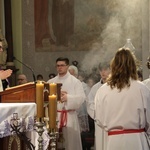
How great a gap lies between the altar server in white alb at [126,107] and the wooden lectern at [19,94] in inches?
28.7

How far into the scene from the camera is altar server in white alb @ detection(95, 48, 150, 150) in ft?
15.5

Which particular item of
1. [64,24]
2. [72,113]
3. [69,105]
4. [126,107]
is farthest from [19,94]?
[64,24]

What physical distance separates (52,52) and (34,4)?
1234mm

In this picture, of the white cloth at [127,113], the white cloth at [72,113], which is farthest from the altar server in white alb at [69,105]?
the white cloth at [127,113]

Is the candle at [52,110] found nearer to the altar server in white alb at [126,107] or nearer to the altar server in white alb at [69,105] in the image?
the altar server in white alb at [126,107]

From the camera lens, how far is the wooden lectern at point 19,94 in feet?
15.2

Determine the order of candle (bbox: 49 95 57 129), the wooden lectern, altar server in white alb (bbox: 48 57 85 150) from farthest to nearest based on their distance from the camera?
altar server in white alb (bbox: 48 57 85 150)
the wooden lectern
candle (bbox: 49 95 57 129)

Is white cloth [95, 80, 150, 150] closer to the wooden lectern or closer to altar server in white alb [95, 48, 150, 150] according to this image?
altar server in white alb [95, 48, 150, 150]

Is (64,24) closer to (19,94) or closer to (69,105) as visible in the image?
(69,105)

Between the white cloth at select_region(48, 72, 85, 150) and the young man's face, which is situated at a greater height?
the young man's face

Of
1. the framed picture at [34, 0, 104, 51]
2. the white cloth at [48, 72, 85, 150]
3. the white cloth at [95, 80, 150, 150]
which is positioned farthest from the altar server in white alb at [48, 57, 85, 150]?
the framed picture at [34, 0, 104, 51]

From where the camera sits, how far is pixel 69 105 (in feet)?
24.9

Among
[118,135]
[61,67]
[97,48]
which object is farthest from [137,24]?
[118,135]

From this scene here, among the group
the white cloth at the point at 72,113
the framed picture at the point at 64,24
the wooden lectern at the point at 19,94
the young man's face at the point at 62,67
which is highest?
the framed picture at the point at 64,24
